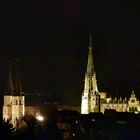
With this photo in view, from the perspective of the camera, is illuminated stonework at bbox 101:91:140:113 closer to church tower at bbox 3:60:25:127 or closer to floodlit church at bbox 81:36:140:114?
floodlit church at bbox 81:36:140:114

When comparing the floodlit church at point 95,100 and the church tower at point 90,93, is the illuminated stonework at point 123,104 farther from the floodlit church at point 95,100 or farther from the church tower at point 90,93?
the church tower at point 90,93

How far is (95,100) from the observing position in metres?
98.8

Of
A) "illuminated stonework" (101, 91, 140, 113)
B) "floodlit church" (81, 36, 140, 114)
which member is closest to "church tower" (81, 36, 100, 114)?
"floodlit church" (81, 36, 140, 114)

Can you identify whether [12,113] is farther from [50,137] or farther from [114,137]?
[50,137]

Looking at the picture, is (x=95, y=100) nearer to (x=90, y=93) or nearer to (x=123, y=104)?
(x=90, y=93)

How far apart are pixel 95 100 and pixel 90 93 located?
2160mm

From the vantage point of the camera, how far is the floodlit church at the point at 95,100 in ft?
313

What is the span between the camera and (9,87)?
84.8 meters

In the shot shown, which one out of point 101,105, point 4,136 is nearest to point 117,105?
point 101,105

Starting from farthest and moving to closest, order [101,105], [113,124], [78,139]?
[101,105], [113,124], [78,139]

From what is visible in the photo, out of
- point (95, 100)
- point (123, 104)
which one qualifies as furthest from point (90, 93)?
point (123, 104)

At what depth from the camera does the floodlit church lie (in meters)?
95.5

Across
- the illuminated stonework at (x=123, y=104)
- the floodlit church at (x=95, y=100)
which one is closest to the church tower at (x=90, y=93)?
the floodlit church at (x=95, y=100)

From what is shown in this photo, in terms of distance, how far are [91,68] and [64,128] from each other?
139 feet
